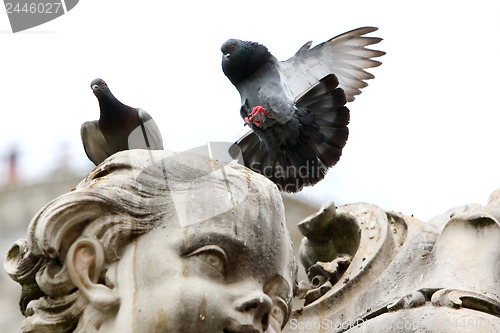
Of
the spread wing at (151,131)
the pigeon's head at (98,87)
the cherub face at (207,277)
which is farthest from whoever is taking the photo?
the pigeon's head at (98,87)

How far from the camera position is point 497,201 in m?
4.31

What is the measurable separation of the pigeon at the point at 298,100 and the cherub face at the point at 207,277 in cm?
211

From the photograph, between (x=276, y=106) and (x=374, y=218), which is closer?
(x=374, y=218)

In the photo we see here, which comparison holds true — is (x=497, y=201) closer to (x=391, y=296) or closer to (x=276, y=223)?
(x=391, y=296)

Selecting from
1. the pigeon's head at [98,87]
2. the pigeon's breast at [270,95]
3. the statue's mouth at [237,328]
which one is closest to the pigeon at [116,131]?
the pigeon's head at [98,87]

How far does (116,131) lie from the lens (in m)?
5.31

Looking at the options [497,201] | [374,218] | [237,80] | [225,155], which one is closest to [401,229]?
[374,218]

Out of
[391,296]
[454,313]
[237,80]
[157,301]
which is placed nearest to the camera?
[157,301]

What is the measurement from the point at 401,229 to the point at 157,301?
1451 millimetres

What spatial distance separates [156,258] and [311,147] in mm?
2760

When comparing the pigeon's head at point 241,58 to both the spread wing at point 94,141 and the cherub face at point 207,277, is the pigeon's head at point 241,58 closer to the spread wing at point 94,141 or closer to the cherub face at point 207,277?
the spread wing at point 94,141

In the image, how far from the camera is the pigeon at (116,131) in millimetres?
5184

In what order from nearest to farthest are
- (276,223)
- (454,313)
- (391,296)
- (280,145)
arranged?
(276,223) < (454,313) < (391,296) < (280,145)

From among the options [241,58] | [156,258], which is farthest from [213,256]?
[241,58]
